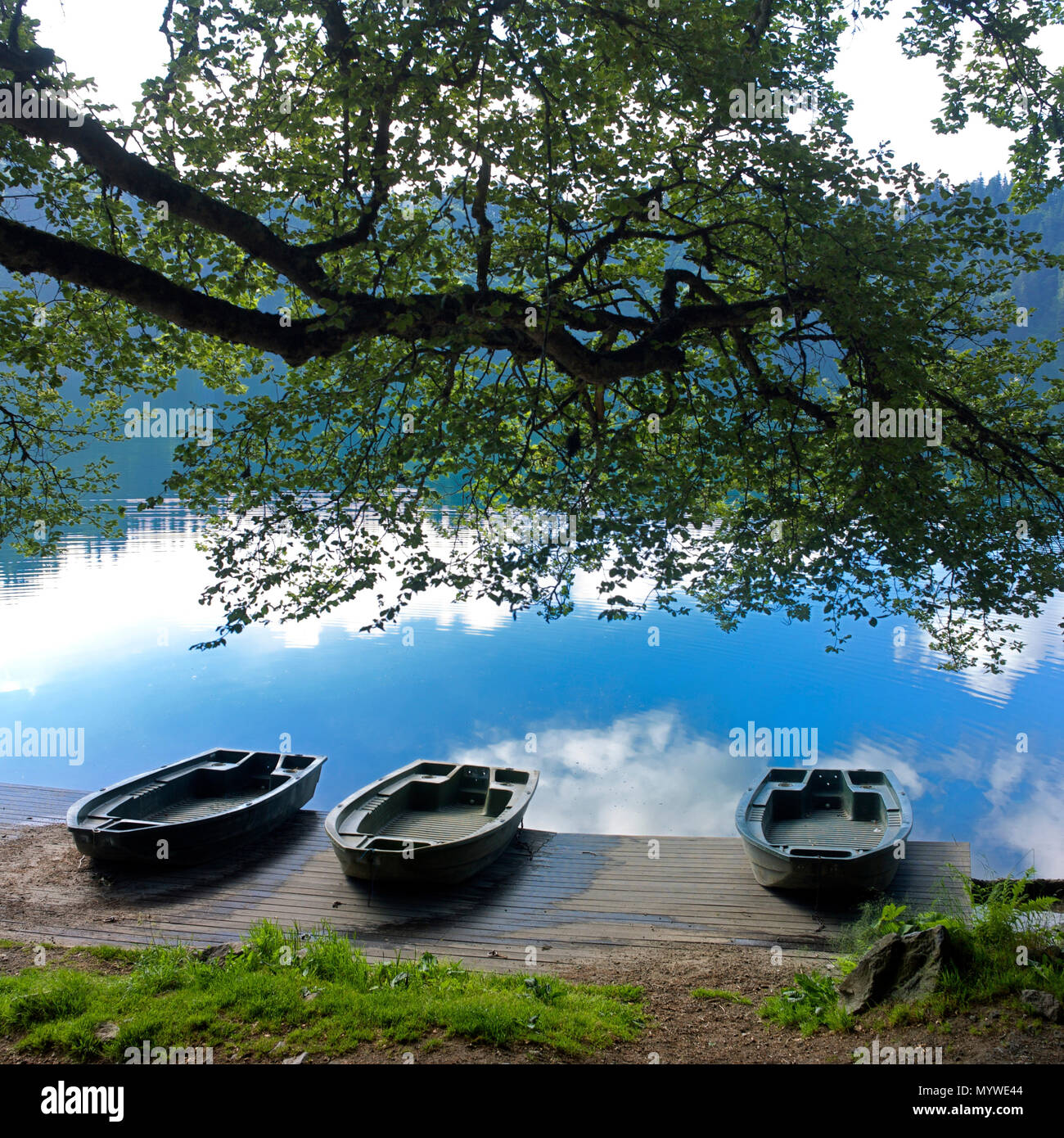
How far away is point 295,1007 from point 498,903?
17.5 ft

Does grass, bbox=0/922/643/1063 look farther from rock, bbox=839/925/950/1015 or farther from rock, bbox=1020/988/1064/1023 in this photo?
rock, bbox=1020/988/1064/1023

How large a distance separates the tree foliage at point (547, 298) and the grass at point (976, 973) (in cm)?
238

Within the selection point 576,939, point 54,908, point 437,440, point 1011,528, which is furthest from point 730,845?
point 54,908

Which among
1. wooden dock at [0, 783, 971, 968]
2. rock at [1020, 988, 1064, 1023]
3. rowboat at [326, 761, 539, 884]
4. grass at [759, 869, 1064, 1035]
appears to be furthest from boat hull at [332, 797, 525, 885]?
rock at [1020, 988, 1064, 1023]

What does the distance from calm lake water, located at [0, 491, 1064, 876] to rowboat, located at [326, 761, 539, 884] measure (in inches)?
106

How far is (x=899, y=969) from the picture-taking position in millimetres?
4750

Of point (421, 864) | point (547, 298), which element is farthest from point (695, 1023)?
point (547, 298)

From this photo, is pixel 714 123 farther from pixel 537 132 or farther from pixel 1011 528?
pixel 1011 528

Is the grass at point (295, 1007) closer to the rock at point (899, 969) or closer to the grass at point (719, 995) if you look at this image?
the grass at point (719, 995)

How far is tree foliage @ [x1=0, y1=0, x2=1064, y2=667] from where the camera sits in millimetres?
5816

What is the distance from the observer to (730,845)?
38.2 feet

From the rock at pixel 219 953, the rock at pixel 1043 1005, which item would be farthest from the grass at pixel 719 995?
the rock at pixel 219 953

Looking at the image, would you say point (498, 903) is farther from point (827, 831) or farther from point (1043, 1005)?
A: point (1043, 1005)
